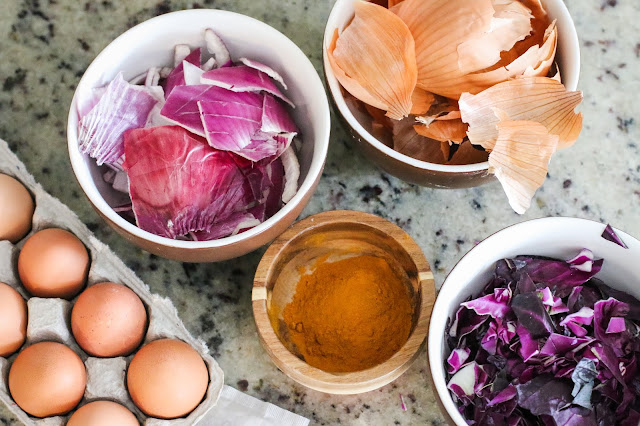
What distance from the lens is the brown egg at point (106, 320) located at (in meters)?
0.78

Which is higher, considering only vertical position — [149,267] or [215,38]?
[215,38]

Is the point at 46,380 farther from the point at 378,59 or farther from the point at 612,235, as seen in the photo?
the point at 612,235

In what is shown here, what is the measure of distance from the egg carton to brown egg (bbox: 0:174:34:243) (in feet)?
0.03

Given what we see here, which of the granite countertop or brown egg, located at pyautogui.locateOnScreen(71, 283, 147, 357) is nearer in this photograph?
brown egg, located at pyautogui.locateOnScreen(71, 283, 147, 357)

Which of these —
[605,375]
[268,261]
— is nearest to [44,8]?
[268,261]

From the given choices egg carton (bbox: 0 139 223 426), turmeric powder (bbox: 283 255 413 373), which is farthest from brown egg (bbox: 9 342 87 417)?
turmeric powder (bbox: 283 255 413 373)

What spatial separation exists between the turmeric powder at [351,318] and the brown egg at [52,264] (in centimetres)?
25

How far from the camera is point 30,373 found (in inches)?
29.5

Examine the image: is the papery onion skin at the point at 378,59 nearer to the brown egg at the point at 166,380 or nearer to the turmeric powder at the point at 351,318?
the turmeric powder at the point at 351,318

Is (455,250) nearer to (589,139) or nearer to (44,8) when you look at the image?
(589,139)

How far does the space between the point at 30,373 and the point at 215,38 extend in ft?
1.42

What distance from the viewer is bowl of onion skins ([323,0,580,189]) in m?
0.80

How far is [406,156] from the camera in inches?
31.9

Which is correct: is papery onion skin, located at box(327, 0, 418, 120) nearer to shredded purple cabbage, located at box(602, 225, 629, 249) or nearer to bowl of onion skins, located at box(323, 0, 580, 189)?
bowl of onion skins, located at box(323, 0, 580, 189)
